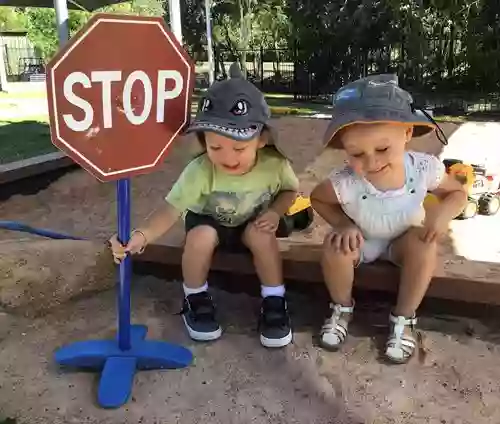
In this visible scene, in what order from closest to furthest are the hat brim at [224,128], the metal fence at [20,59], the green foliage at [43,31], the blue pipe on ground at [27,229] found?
the hat brim at [224,128] < the blue pipe on ground at [27,229] < the green foliage at [43,31] < the metal fence at [20,59]

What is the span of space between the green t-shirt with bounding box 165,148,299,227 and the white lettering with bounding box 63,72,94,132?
0.50 m

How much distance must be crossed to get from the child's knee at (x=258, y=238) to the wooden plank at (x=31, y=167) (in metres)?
2.23

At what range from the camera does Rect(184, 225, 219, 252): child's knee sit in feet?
6.25

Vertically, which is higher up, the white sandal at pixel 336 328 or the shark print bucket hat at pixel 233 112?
the shark print bucket hat at pixel 233 112

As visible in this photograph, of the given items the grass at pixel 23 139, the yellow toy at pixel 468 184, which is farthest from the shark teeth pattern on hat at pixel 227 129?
the grass at pixel 23 139

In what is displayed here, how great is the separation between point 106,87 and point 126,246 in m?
0.43

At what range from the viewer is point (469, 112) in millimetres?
9516

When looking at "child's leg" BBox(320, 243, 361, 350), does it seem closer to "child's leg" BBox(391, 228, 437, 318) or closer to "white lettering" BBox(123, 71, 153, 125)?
"child's leg" BBox(391, 228, 437, 318)

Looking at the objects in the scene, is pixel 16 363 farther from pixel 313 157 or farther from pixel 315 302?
pixel 313 157

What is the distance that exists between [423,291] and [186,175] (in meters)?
0.78

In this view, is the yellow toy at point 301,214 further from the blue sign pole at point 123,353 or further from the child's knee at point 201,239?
the blue sign pole at point 123,353

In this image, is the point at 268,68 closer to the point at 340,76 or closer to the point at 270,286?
the point at 340,76

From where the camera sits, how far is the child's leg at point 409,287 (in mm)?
1756

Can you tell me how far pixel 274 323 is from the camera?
1.85 m
